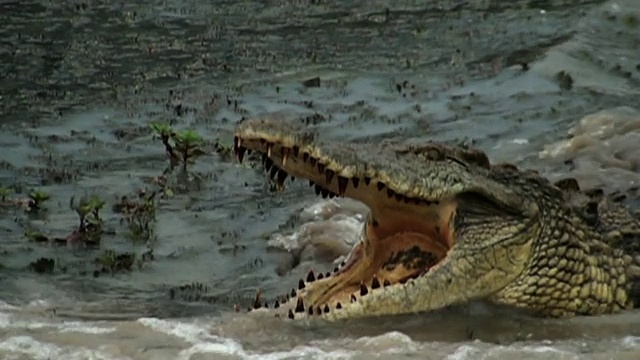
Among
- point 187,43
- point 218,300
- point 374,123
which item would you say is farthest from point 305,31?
point 218,300

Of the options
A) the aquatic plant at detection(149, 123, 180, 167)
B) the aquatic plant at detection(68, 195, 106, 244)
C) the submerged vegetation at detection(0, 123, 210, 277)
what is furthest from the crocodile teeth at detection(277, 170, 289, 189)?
the aquatic plant at detection(149, 123, 180, 167)

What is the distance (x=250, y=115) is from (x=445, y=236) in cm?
547

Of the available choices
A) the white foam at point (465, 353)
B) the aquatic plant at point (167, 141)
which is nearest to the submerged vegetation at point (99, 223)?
the aquatic plant at point (167, 141)

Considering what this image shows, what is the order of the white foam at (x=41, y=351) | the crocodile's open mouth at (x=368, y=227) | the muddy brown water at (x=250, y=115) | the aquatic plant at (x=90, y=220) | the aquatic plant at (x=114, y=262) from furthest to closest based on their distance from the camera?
1. the aquatic plant at (x=90, y=220)
2. the aquatic plant at (x=114, y=262)
3. the crocodile's open mouth at (x=368, y=227)
4. the muddy brown water at (x=250, y=115)
5. the white foam at (x=41, y=351)

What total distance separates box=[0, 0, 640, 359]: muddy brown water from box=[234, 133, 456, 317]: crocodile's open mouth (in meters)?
0.33

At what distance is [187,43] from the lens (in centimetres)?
1427

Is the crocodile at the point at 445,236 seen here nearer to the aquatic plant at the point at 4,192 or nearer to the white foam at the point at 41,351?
the white foam at the point at 41,351

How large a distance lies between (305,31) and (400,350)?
10763mm

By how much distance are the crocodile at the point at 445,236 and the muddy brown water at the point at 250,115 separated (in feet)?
0.46

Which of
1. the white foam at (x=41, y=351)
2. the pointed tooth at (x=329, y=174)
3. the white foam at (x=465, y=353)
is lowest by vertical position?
the white foam at (x=41, y=351)

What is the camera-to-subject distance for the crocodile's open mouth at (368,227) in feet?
17.1

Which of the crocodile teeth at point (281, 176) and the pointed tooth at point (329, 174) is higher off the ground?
the pointed tooth at point (329, 174)

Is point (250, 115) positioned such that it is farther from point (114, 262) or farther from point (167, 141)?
point (114, 262)

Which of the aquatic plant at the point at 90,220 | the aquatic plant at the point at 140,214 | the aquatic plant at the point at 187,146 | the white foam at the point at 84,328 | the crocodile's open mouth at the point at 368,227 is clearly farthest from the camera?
the aquatic plant at the point at 187,146
